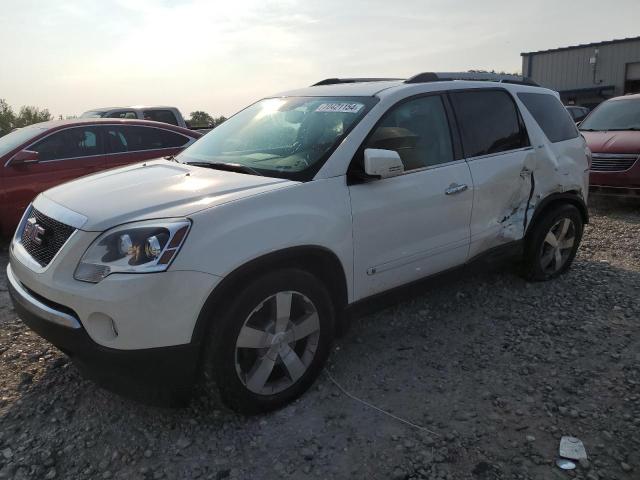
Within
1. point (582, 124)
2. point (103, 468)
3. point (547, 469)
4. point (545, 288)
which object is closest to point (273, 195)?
point (103, 468)

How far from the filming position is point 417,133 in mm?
3568

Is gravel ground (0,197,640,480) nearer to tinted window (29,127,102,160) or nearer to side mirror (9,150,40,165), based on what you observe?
side mirror (9,150,40,165)

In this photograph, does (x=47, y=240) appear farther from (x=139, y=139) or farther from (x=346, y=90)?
(x=139, y=139)

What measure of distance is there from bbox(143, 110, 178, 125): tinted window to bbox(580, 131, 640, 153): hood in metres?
7.87

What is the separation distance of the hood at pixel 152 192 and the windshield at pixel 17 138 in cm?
365

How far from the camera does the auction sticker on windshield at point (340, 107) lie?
3.40m

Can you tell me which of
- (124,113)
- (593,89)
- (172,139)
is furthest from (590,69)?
(172,139)

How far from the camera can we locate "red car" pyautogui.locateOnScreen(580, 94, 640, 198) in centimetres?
761

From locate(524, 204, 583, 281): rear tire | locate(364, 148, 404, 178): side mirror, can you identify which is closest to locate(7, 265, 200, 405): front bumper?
locate(364, 148, 404, 178): side mirror

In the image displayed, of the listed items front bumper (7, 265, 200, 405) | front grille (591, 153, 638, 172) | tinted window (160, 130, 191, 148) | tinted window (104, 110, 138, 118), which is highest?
tinted window (104, 110, 138, 118)

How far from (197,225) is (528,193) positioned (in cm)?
289

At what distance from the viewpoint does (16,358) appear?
11.5 feet

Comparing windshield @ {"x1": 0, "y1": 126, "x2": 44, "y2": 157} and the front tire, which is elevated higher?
windshield @ {"x1": 0, "y1": 126, "x2": 44, "y2": 157}

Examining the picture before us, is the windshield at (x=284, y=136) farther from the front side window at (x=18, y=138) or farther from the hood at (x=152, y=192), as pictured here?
the front side window at (x=18, y=138)
